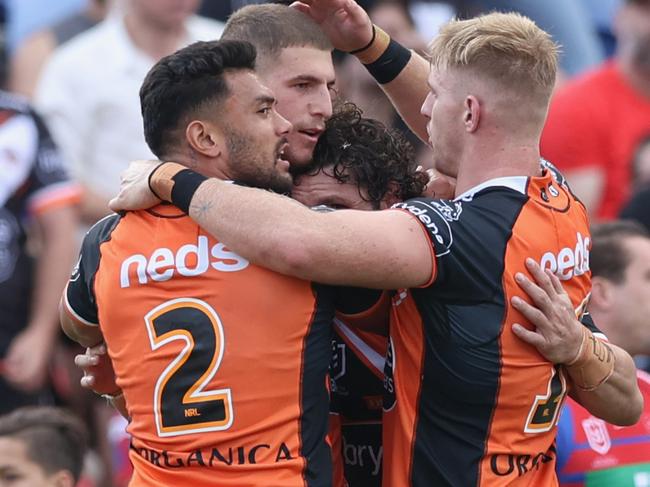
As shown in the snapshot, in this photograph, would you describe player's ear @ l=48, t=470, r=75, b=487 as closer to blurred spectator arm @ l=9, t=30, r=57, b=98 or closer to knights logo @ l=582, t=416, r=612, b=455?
knights logo @ l=582, t=416, r=612, b=455

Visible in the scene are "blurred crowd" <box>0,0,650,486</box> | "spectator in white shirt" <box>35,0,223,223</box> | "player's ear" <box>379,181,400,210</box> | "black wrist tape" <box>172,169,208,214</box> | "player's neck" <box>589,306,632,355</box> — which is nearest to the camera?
"black wrist tape" <box>172,169,208,214</box>

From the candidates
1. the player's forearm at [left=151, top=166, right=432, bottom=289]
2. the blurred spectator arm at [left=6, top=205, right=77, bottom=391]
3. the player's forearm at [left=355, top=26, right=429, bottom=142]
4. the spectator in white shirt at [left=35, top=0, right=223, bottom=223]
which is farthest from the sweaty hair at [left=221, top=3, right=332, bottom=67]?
the spectator in white shirt at [left=35, top=0, right=223, bottom=223]

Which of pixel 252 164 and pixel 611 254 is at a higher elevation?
pixel 252 164

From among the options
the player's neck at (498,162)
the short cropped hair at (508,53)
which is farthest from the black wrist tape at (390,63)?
the player's neck at (498,162)

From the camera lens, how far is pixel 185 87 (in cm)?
431

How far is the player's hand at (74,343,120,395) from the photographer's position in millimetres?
4762

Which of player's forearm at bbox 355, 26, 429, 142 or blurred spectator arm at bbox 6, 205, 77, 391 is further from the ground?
player's forearm at bbox 355, 26, 429, 142

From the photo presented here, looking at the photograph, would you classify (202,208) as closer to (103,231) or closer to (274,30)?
(103,231)

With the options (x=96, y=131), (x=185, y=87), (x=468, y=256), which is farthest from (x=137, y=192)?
(x=96, y=131)

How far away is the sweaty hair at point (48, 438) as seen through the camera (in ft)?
20.4

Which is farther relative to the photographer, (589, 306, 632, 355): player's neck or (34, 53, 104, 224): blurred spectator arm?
(34, 53, 104, 224): blurred spectator arm

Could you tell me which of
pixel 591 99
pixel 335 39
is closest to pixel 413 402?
pixel 335 39

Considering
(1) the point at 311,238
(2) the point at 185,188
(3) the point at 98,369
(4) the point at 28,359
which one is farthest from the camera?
(4) the point at 28,359

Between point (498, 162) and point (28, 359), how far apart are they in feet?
12.3
